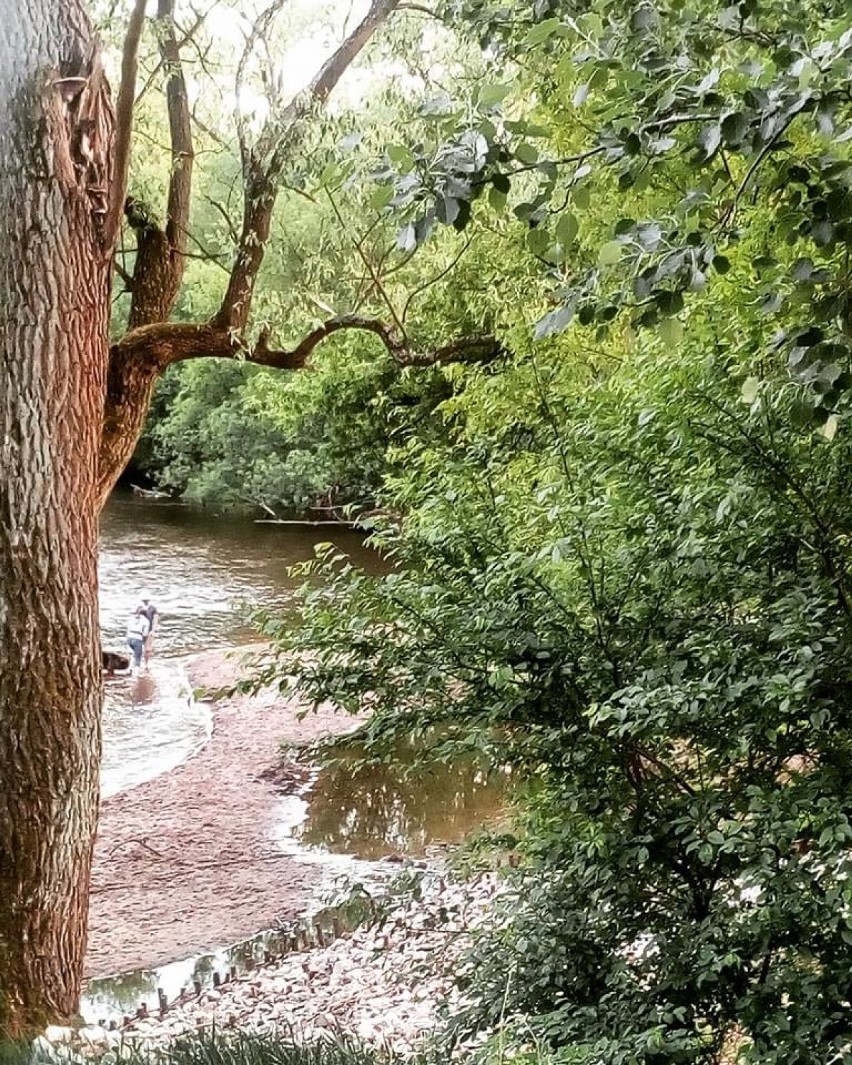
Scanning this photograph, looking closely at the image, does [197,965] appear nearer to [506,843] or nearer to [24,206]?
[506,843]

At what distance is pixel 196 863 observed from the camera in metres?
6.27

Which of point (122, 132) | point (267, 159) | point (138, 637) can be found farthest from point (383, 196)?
point (138, 637)

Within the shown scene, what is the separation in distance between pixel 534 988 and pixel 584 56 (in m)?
1.85

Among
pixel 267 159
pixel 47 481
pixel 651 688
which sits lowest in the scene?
pixel 651 688

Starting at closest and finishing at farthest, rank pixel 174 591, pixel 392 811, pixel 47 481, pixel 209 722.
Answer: pixel 47 481 < pixel 392 811 < pixel 209 722 < pixel 174 591

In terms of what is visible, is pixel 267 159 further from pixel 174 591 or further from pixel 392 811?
pixel 174 591

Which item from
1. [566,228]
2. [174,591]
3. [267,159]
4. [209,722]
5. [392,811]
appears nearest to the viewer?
[566,228]

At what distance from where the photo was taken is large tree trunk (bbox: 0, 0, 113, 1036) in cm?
268

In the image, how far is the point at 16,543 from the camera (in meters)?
2.75

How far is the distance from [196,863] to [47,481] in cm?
420

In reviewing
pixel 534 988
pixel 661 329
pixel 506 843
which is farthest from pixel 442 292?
pixel 661 329

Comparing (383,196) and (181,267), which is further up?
(181,267)

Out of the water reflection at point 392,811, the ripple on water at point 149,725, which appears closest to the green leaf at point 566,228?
the water reflection at point 392,811

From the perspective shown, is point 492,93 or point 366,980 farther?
point 366,980
